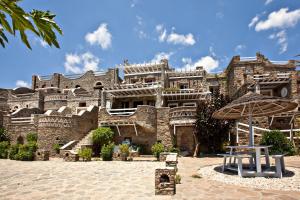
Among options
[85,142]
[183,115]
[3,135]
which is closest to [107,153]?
[85,142]

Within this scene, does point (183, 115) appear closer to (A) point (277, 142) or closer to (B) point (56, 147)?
(A) point (277, 142)

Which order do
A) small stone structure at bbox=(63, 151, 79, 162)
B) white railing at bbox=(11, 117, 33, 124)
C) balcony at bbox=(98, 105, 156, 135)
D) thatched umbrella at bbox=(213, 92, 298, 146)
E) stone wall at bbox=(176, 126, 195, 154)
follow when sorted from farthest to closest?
white railing at bbox=(11, 117, 33, 124), balcony at bbox=(98, 105, 156, 135), stone wall at bbox=(176, 126, 195, 154), small stone structure at bbox=(63, 151, 79, 162), thatched umbrella at bbox=(213, 92, 298, 146)

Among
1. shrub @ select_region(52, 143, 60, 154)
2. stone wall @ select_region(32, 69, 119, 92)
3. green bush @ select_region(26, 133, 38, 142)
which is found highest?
stone wall @ select_region(32, 69, 119, 92)

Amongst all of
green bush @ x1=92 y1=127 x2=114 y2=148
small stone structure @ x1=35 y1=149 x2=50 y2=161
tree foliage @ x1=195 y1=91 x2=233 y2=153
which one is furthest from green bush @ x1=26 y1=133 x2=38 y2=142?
tree foliage @ x1=195 y1=91 x2=233 y2=153

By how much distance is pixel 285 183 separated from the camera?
311 inches

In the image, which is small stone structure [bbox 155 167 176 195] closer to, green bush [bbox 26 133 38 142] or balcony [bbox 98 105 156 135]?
balcony [bbox 98 105 156 135]

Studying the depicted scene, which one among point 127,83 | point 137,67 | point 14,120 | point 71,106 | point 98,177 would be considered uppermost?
point 137,67

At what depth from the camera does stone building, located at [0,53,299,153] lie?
22422 millimetres

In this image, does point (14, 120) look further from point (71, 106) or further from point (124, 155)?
point (124, 155)

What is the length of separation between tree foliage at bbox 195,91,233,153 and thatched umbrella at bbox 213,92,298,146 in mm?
6234

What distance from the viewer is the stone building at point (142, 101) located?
22.4 meters

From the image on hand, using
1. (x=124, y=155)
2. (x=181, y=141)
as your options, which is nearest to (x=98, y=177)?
(x=124, y=155)

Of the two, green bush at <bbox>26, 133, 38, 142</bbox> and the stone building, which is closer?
the stone building

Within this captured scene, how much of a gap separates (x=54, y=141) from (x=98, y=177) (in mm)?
13650
